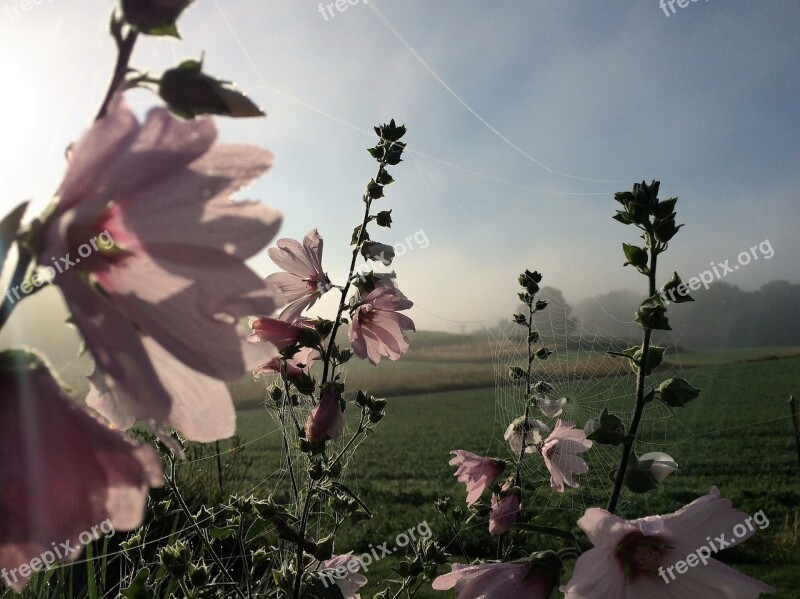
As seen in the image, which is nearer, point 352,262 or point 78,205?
point 78,205

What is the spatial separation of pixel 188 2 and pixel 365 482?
356 inches

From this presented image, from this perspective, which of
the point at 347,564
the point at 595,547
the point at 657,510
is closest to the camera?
the point at 595,547

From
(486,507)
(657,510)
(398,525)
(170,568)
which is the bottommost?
(657,510)

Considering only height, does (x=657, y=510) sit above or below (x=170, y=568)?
below

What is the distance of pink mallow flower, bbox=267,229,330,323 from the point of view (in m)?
1.45

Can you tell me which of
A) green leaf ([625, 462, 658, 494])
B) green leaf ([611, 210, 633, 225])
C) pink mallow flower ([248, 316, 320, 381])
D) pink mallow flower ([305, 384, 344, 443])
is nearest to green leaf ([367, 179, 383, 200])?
pink mallow flower ([248, 316, 320, 381])

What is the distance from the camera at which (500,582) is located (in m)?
0.81

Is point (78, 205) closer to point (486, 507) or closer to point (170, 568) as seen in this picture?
point (170, 568)

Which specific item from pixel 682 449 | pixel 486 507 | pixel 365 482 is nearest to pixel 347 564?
pixel 486 507

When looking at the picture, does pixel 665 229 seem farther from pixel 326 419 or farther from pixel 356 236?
pixel 356 236

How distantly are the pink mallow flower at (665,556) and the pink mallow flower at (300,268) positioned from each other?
93 cm

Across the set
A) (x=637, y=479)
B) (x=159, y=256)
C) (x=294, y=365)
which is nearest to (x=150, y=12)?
(x=159, y=256)

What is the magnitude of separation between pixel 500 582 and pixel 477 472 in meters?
1.06

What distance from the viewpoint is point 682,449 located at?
10039 millimetres
